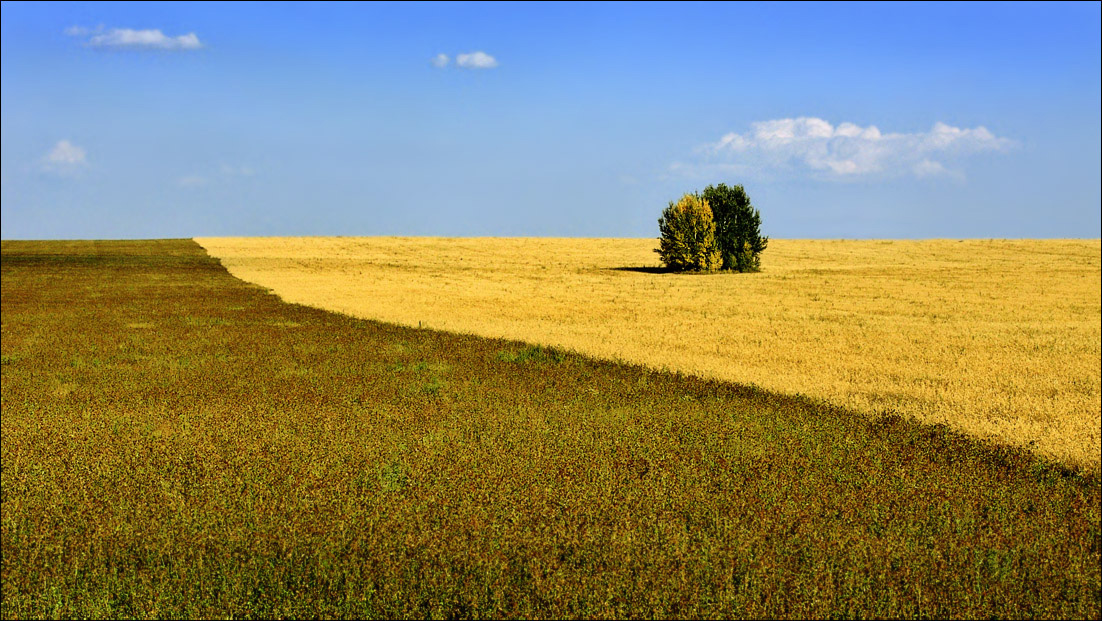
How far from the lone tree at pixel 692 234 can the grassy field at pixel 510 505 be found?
4453 cm

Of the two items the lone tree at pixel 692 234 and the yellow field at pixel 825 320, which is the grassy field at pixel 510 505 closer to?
the yellow field at pixel 825 320

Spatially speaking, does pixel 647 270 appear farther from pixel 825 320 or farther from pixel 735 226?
pixel 825 320

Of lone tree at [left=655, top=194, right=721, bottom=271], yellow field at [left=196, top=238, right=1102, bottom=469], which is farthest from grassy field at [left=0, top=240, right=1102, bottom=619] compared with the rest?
lone tree at [left=655, top=194, right=721, bottom=271]

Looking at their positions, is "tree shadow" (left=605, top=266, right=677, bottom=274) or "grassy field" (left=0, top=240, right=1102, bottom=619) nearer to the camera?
"grassy field" (left=0, top=240, right=1102, bottom=619)

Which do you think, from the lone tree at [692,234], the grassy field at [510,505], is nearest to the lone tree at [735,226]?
the lone tree at [692,234]

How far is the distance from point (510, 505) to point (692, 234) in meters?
52.7

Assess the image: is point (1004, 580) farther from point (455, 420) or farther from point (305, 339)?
point (305, 339)

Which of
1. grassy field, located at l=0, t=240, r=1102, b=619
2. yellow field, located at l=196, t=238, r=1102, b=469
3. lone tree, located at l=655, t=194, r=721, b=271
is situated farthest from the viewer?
lone tree, located at l=655, t=194, r=721, b=271

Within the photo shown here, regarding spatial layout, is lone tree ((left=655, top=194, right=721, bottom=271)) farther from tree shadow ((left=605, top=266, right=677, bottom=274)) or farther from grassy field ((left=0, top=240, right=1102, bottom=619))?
grassy field ((left=0, top=240, right=1102, bottom=619))

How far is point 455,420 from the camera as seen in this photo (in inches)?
484

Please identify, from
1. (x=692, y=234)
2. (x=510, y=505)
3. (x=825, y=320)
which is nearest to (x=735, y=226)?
(x=692, y=234)

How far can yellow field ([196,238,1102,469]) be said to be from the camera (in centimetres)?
1555

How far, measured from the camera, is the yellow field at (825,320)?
15547 mm

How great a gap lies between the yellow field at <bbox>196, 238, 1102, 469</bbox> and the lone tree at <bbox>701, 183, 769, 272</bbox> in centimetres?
321
